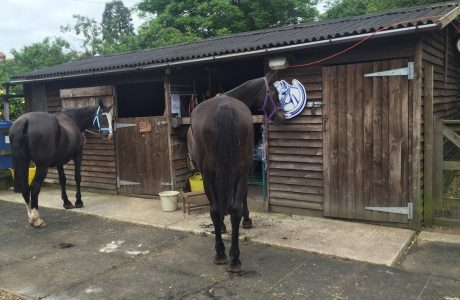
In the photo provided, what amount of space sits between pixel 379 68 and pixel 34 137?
5.21m

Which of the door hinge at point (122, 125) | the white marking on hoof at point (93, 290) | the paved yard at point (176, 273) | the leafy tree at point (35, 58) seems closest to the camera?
the paved yard at point (176, 273)

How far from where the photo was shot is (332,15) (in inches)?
981

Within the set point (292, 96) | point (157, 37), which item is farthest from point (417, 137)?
point (157, 37)

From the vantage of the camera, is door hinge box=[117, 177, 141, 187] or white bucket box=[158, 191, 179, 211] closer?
white bucket box=[158, 191, 179, 211]

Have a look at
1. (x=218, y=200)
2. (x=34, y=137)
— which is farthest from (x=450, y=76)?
(x=34, y=137)

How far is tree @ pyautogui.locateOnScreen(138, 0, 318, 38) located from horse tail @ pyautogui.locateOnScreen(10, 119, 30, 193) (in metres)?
15.5

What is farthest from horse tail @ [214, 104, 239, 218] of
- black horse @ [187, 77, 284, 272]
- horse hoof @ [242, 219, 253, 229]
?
horse hoof @ [242, 219, 253, 229]

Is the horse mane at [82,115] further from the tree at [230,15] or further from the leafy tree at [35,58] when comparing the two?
the leafy tree at [35,58]

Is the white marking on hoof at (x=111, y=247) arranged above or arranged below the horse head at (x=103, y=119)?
below

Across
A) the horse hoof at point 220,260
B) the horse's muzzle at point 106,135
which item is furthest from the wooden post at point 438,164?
the horse's muzzle at point 106,135

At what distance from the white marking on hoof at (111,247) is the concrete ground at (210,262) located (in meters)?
0.01

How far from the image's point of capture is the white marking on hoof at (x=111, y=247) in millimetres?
5109

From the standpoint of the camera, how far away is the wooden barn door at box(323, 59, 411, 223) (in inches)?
210

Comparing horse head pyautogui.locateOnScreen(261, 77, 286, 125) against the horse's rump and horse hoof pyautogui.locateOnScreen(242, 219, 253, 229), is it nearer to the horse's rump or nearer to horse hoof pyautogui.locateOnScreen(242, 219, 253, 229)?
the horse's rump
